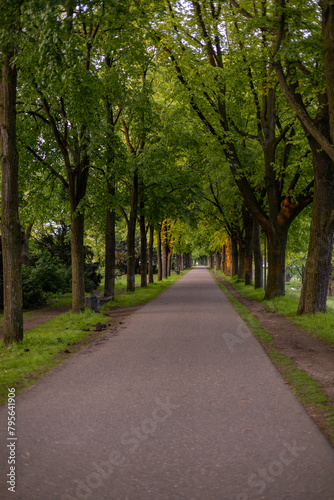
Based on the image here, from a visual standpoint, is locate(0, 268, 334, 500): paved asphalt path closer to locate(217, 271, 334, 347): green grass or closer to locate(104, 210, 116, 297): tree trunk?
locate(217, 271, 334, 347): green grass

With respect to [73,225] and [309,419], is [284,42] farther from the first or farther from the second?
[309,419]

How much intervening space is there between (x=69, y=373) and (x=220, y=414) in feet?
9.41

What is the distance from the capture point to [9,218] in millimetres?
A: 8938

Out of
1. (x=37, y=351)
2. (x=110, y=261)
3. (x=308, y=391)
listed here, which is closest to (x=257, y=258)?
(x=110, y=261)

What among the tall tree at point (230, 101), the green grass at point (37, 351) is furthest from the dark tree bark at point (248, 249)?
the green grass at point (37, 351)

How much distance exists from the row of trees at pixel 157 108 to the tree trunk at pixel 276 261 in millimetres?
58

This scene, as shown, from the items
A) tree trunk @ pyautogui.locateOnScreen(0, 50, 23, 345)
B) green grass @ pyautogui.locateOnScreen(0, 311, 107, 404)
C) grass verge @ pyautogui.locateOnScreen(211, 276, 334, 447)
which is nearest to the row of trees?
tree trunk @ pyautogui.locateOnScreen(0, 50, 23, 345)

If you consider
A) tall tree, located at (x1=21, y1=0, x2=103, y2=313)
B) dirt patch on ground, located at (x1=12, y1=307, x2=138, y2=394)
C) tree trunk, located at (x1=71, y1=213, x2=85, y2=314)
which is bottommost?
dirt patch on ground, located at (x1=12, y1=307, x2=138, y2=394)

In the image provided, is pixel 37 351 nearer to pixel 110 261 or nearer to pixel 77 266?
pixel 77 266

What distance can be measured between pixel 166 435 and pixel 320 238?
9610mm

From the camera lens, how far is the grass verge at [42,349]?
6512mm

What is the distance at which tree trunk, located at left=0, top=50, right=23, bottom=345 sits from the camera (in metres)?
8.91

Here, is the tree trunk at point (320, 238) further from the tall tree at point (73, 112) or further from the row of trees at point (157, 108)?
the tall tree at point (73, 112)

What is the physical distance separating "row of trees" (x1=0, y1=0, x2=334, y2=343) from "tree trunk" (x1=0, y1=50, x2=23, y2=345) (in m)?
0.02
